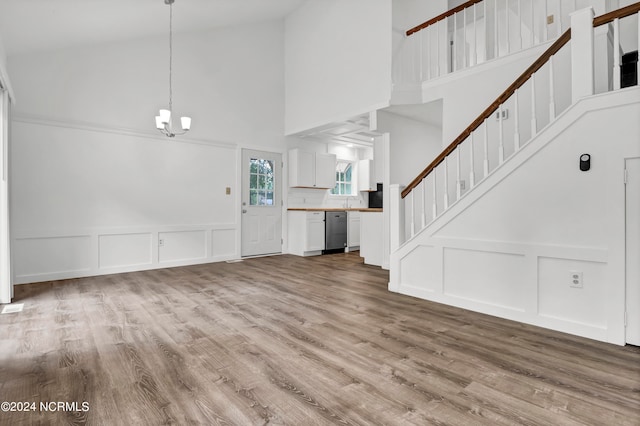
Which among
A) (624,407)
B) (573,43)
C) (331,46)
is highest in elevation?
(331,46)

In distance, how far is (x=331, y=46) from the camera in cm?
609

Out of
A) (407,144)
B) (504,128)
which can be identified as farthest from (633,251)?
(407,144)

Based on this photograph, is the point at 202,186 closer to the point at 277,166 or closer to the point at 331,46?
the point at 277,166

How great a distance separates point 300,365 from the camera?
7.15ft

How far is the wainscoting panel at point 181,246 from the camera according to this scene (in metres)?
5.54

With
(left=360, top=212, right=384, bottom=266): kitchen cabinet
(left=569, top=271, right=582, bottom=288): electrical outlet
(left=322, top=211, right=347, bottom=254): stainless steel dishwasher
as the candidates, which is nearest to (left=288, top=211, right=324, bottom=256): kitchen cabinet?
(left=322, top=211, right=347, bottom=254): stainless steel dishwasher

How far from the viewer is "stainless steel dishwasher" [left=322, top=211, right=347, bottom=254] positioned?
718cm

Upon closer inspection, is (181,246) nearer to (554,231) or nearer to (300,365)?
(300,365)

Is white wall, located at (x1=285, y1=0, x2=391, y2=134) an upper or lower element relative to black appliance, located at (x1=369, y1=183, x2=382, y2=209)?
upper

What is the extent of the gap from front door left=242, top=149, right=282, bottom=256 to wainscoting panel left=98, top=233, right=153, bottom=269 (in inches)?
69.4

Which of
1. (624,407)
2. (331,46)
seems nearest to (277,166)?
(331,46)

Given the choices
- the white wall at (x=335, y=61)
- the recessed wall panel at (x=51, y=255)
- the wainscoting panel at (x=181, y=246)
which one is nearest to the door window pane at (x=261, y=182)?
the white wall at (x=335, y=61)

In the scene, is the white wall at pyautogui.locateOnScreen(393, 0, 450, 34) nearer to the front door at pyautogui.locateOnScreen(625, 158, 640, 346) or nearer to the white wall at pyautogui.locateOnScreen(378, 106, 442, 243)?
the white wall at pyautogui.locateOnScreen(378, 106, 442, 243)

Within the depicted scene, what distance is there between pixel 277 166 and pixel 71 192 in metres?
3.57
